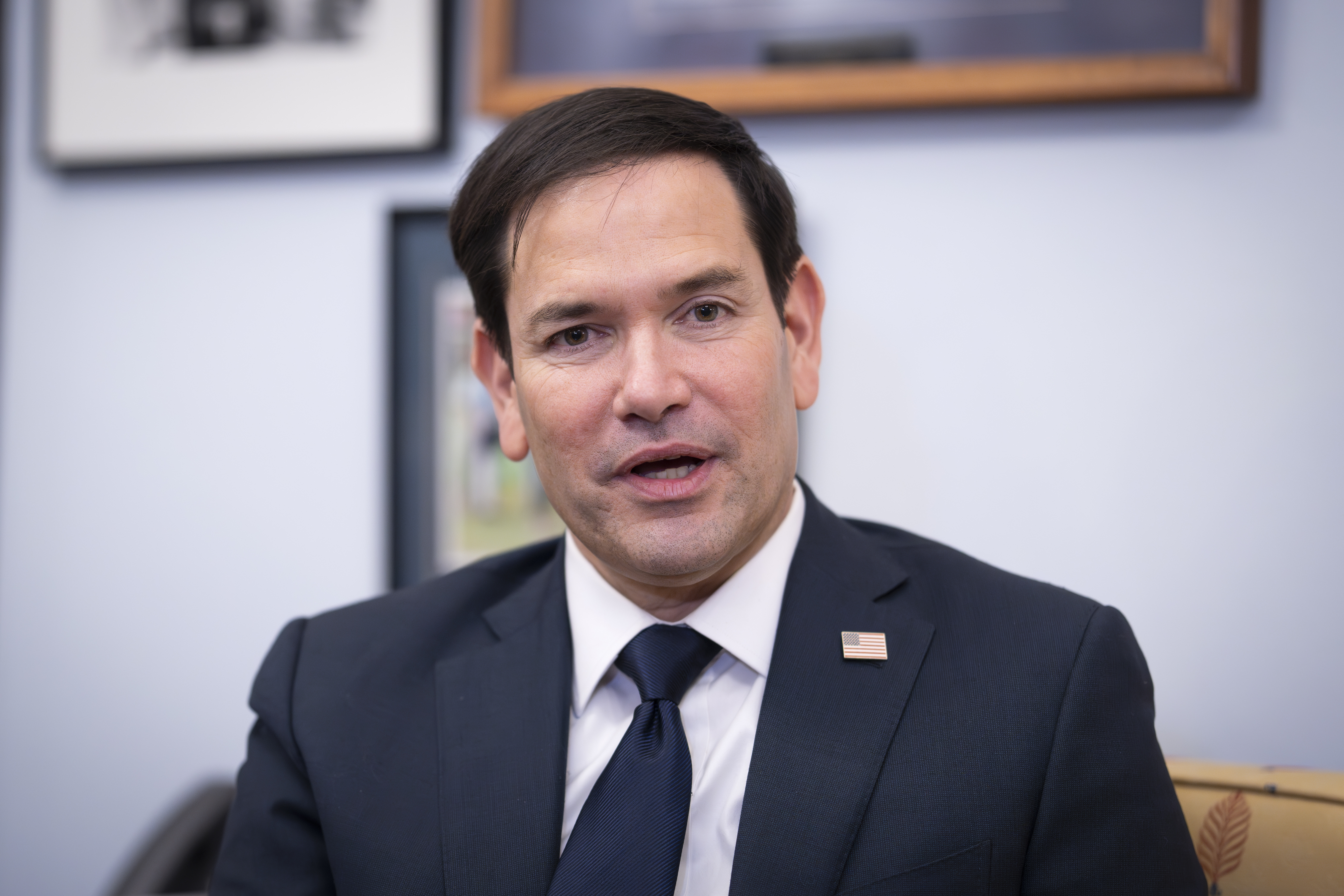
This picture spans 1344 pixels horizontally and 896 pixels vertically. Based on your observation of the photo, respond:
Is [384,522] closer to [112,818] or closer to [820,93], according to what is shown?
[112,818]

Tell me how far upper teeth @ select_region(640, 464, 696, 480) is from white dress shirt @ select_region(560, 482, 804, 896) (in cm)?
16

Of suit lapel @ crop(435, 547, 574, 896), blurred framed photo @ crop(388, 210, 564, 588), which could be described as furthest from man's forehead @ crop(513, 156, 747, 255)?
blurred framed photo @ crop(388, 210, 564, 588)

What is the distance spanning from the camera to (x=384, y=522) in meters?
1.69

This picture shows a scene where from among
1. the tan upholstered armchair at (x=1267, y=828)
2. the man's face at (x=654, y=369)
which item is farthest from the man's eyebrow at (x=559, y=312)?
the tan upholstered armchair at (x=1267, y=828)

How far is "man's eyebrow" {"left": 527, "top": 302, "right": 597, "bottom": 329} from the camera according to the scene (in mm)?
1062

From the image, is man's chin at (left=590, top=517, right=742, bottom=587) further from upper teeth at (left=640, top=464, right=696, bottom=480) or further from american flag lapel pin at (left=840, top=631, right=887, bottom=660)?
american flag lapel pin at (left=840, top=631, right=887, bottom=660)

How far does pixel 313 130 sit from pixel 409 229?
231 millimetres

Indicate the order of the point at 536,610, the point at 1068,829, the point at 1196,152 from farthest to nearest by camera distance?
the point at 1196,152 → the point at 536,610 → the point at 1068,829

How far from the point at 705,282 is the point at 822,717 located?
1.56 ft

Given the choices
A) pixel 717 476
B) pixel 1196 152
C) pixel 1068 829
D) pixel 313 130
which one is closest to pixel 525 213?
pixel 717 476

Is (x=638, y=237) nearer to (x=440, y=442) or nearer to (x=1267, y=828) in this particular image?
(x=440, y=442)

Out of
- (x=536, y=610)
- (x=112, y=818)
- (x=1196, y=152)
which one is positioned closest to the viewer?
(x=536, y=610)

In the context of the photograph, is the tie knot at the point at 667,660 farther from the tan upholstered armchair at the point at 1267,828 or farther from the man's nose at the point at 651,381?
the tan upholstered armchair at the point at 1267,828

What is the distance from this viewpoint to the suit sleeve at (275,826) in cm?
114
